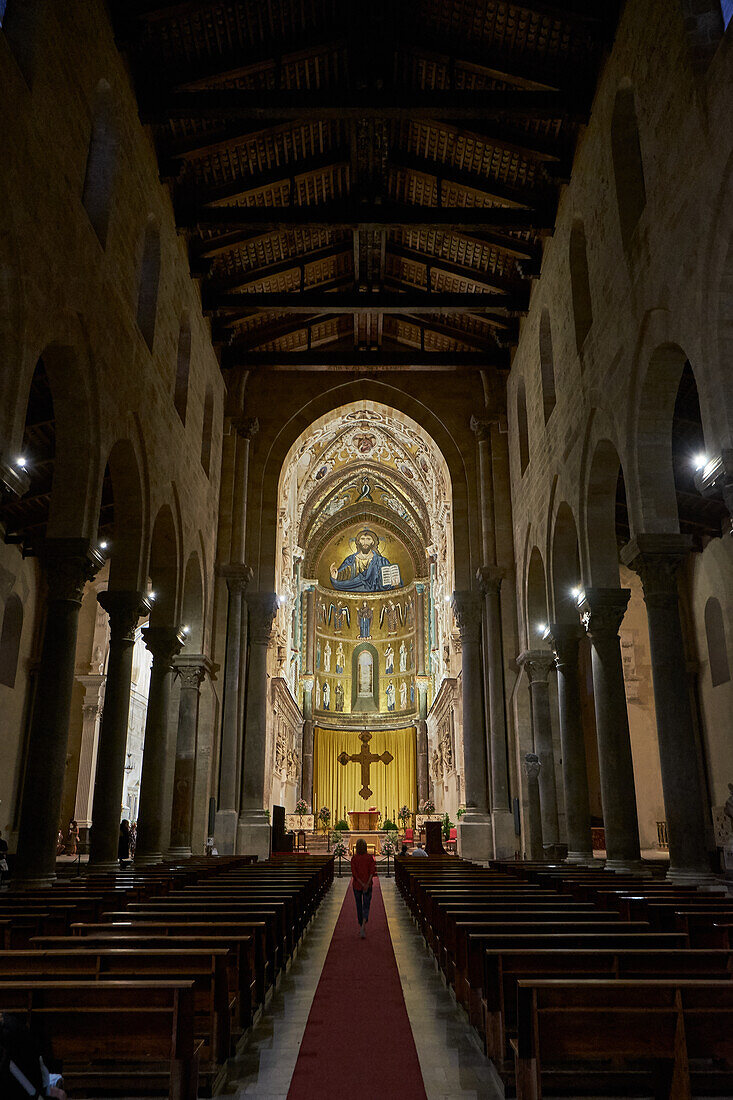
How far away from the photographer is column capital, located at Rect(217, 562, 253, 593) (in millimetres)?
24359

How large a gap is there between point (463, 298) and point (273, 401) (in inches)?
318

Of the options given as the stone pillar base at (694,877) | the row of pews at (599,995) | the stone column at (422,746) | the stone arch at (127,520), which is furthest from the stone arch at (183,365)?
the stone column at (422,746)

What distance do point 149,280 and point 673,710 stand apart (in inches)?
501

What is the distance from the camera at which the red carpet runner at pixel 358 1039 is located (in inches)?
201

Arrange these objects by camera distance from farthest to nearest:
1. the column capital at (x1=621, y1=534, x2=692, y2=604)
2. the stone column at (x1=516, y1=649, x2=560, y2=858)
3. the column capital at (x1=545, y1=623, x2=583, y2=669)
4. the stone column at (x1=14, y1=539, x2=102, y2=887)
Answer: the stone column at (x1=516, y1=649, x2=560, y2=858) < the column capital at (x1=545, y1=623, x2=583, y2=669) < the column capital at (x1=621, y1=534, x2=692, y2=604) < the stone column at (x1=14, y1=539, x2=102, y2=887)

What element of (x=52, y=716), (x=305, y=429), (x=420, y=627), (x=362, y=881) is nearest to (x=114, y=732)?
(x=52, y=716)

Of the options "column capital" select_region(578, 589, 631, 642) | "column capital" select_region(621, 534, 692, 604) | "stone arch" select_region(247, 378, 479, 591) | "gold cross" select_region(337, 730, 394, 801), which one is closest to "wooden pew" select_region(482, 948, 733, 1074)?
"column capital" select_region(621, 534, 692, 604)

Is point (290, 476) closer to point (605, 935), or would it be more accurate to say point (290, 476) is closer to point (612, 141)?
point (612, 141)

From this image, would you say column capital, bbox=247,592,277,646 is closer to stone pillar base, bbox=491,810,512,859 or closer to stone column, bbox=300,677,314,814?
stone pillar base, bbox=491,810,512,859

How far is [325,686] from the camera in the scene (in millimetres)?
48625

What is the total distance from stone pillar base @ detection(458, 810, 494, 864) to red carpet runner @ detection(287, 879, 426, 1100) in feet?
41.5

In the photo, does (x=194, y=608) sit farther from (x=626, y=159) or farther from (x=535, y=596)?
(x=626, y=159)

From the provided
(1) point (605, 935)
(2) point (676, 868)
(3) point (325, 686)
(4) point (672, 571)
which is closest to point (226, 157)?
(4) point (672, 571)

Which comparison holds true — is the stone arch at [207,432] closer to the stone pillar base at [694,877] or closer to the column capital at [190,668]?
the column capital at [190,668]
